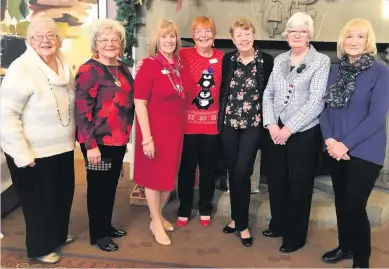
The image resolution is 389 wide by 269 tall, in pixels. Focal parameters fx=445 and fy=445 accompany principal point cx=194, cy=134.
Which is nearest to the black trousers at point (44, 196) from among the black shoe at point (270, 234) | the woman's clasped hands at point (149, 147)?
the woman's clasped hands at point (149, 147)

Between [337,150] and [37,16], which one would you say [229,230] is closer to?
[337,150]

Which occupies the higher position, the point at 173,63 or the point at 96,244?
the point at 173,63

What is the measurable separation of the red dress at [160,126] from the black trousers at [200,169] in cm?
11

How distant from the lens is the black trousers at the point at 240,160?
2.44m

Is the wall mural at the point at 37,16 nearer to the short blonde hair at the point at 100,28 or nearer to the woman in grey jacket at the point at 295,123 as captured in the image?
the short blonde hair at the point at 100,28

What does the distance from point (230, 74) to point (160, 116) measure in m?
0.45

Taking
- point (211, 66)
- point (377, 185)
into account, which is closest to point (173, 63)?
point (211, 66)

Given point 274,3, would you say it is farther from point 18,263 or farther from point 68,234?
point 18,263

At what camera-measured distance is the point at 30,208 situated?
221cm

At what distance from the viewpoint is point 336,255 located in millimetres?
2365

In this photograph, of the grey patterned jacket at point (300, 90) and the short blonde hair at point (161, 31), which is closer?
the grey patterned jacket at point (300, 90)

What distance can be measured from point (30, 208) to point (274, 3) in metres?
2.18

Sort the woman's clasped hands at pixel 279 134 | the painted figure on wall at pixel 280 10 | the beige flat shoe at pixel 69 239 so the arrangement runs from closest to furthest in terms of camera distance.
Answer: the woman's clasped hands at pixel 279 134 → the beige flat shoe at pixel 69 239 → the painted figure on wall at pixel 280 10

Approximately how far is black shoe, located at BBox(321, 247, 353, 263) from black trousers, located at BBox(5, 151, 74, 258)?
142 cm
